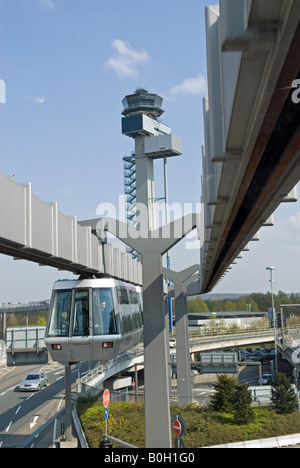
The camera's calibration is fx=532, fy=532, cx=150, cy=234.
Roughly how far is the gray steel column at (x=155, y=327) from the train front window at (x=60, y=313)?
4.92m

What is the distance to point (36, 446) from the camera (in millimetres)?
22078

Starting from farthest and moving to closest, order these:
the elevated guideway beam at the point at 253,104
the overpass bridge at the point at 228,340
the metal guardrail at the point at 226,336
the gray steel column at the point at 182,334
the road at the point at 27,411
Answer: the metal guardrail at the point at 226,336, the overpass bridge at the point at 228,340, the gray steel column at the point at 182,334, the road at the point at 27,411, the elevated guideway beam at the point at 253,104

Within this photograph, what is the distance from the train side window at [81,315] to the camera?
1605cm

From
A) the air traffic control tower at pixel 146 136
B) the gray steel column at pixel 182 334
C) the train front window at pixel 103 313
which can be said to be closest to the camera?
the train front window at pixel 103 313

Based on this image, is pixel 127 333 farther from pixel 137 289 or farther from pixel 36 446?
pixel 36 446

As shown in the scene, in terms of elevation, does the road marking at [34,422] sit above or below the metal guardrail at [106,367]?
below

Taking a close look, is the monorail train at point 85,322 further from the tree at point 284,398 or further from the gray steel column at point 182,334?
the gray steel column at point 182,334

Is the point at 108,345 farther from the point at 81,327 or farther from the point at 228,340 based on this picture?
the point at 228,340

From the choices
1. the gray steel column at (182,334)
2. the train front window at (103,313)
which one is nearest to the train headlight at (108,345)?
the train front window at (103,313)

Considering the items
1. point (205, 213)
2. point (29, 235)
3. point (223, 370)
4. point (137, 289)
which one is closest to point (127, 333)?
point (137, 289)

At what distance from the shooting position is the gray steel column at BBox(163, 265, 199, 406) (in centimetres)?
3375

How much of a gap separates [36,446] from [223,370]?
114ft

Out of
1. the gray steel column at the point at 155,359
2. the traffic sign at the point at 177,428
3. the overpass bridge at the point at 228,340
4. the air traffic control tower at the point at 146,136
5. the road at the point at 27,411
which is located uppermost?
the air traffic control tower at the point at 146,136

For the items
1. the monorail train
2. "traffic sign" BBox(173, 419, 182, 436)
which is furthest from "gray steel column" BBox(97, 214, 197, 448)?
the monorail train
